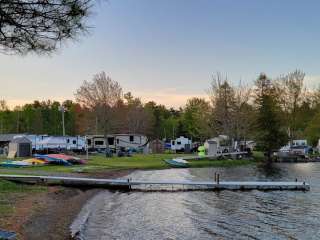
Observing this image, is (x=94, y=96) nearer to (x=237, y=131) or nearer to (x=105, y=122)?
(x=105, y=122)

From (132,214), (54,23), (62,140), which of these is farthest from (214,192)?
(62,140)

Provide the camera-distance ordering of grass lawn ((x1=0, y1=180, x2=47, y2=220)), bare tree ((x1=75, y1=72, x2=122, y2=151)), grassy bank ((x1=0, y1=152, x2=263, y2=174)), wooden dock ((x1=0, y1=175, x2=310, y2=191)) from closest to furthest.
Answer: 1. grass lawn ((x1=0, y1=180, x2=47, y2=220))
2. wooden dock ((x1=0, y1=175, x2=310, y2=191))
3. grassy bank ((x1=0, y1=152, x2=263, y2=174))
4. bare tree ((x1=75, y1=72, x2=122, y2=151))

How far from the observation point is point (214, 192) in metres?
28.5

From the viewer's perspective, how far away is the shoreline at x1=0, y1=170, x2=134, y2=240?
14734 millimetres

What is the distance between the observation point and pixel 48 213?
61.6 feet

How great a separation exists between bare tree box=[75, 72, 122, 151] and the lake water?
125ft

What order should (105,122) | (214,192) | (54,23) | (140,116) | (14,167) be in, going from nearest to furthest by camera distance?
(54,23)
(214,192)
(14,167)
(105,122)
(140,116)

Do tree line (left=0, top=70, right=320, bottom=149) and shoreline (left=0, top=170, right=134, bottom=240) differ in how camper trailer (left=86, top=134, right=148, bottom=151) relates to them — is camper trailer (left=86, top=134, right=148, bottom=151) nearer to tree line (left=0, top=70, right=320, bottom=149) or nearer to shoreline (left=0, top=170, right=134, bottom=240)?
tree line (left=0, top=70, right=320, bottom=149)

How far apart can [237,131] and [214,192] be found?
138 feet

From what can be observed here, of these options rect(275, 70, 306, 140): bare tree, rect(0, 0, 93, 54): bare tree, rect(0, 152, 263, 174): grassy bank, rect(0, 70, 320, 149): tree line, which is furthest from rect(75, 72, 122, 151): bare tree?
rect(0, 0, 93, 54): bare tree

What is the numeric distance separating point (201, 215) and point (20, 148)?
37.8 m

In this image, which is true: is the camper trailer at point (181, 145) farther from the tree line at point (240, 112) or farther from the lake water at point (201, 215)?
the lake water at point (201, 215)

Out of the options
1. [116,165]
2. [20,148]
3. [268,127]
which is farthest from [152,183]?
[268,127]

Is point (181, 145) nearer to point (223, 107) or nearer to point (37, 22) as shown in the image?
point (223, 107)
